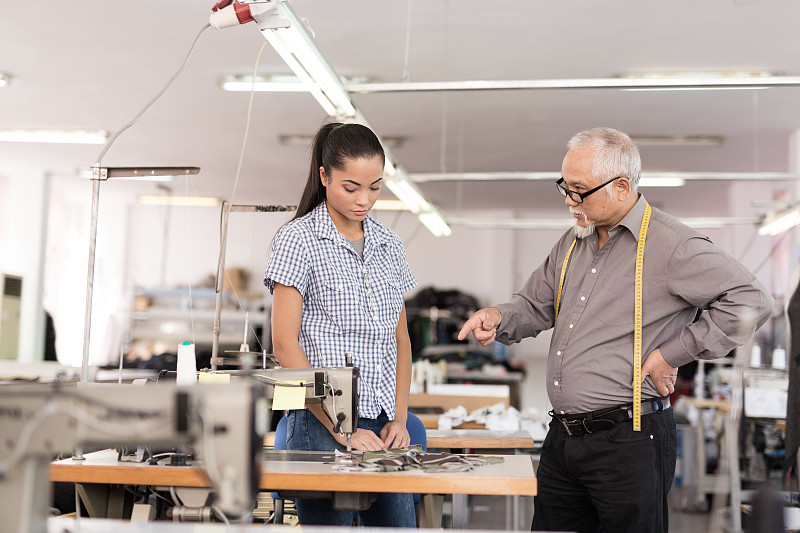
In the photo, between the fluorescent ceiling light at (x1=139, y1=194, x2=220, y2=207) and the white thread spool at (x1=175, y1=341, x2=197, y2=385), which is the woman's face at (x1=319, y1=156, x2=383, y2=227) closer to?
the white thread spool at (x1=175, y1=341, x2=197, y2=385)

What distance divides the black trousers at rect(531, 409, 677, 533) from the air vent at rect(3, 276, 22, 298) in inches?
244

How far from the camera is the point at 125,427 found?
4.60ft

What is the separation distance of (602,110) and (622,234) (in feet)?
16.6

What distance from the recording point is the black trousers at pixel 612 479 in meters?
2.24

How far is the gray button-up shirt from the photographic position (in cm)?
223

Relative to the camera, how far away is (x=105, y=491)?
2.20m

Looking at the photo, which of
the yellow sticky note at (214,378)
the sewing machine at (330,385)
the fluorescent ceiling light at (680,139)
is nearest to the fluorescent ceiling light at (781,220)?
the fluorescent ceiling light at (680,139)

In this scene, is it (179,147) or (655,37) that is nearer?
(655,37)

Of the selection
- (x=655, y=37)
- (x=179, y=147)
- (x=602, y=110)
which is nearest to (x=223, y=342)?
(x=179, y=147)

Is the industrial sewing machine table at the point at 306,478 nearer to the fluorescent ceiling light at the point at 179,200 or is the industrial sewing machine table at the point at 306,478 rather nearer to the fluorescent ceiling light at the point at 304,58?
the fluorescent ceiling light at the point at 304,58

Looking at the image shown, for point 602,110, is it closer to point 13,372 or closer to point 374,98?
point 374,98

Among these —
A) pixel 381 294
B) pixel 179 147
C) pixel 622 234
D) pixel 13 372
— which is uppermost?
pixel 179 147

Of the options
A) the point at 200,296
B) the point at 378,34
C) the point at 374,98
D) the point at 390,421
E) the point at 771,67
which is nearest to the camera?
the point at 390,421

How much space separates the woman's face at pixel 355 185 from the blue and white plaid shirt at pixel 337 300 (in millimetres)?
75
